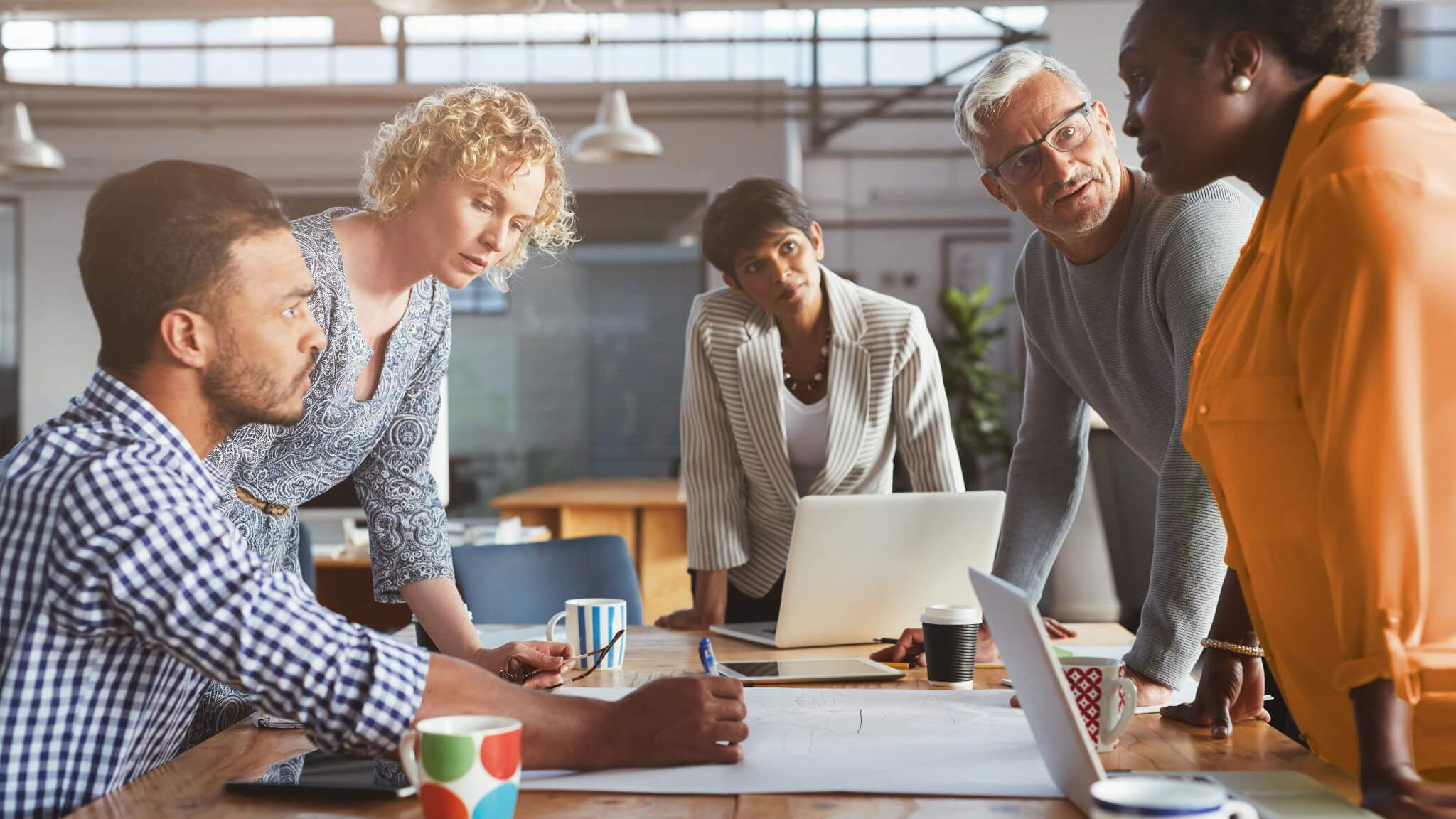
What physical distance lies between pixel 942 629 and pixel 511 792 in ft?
2.68

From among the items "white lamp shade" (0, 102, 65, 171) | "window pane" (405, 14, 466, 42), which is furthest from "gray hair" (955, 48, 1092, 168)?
"window pane" (405, 14, 466, 42)

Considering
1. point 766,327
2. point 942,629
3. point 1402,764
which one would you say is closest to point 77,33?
point 766,327

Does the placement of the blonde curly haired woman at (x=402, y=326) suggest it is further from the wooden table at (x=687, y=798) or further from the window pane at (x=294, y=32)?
the window pane at (x=294, y=32)

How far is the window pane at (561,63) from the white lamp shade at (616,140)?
3864mm

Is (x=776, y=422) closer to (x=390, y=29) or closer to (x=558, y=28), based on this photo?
(x=558, y=28)

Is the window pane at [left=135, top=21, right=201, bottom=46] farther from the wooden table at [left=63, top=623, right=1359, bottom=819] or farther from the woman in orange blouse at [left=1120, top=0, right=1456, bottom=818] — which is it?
the woman in orange blouse at [left=1120, top=0, right=1456, bottom=818]

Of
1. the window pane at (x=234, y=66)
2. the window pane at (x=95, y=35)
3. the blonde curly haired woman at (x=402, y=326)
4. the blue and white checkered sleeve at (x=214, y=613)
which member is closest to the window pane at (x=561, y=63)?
the window pane at (x=234, y=66)

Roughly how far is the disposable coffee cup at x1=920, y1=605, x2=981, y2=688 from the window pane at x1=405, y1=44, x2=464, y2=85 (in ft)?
30.8

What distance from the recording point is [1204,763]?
4.14ft

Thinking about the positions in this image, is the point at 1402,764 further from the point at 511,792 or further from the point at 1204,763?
the point at 511,792

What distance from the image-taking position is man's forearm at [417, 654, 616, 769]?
1.15 m

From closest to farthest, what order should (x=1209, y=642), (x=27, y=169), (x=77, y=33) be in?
(x=1209, y=642) < (x=27, y=169) < (x=77, y=33)

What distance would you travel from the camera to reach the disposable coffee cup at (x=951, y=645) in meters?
1.69

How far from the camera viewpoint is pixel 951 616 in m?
1.70
